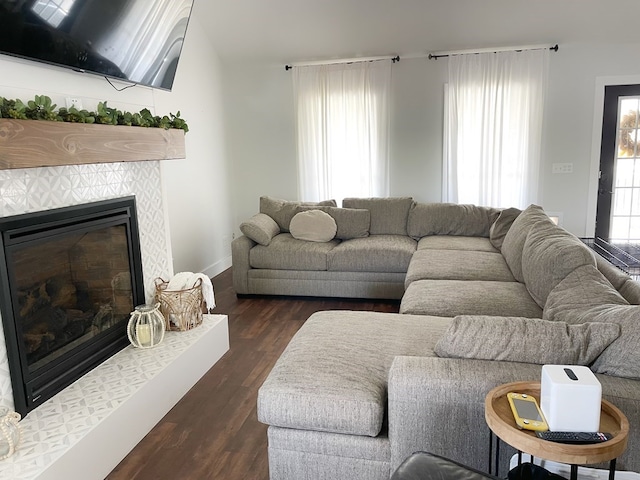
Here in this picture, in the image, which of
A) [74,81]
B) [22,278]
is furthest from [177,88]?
[22,278]

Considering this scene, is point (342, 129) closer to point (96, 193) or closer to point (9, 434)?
point (96, 193)

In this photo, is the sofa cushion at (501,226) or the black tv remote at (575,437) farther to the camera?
the sofa cushion at (501,226)

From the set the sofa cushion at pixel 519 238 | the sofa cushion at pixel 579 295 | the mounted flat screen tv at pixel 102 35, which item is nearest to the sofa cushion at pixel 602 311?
the sofa cushion at pixel 579 295

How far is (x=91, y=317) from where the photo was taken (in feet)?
8.97

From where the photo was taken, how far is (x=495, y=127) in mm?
5082

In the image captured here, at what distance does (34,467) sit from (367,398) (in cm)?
125

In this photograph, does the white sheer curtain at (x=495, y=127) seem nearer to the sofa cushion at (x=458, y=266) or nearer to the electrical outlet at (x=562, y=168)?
the electrical outlet at (x=562, y=168)

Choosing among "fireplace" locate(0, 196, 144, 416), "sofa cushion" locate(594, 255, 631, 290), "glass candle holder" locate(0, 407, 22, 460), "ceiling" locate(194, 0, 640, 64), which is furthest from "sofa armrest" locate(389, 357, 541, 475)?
"ceiling" locate(194, 0, 640, 64)

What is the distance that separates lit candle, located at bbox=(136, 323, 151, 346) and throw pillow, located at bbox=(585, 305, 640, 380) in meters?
2.25

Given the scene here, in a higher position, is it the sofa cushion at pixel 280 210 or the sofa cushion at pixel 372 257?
the sofa cushion at pixel 280 210

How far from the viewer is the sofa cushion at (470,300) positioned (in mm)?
2783

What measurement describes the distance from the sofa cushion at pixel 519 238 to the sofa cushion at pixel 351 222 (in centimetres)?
135

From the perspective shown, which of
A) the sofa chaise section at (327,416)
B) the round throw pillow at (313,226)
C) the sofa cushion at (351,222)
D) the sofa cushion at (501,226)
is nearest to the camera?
the sofa chaise section at (327,416)

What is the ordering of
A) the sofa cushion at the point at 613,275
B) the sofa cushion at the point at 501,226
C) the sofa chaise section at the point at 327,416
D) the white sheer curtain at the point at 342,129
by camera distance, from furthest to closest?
1. the white sheer curtain at the point at 342,129
2. the sofa cushion at the point at 501,226
3. the sofa cushion at the point at 613,275
4. the sofa chaise section at the point at 327,416
